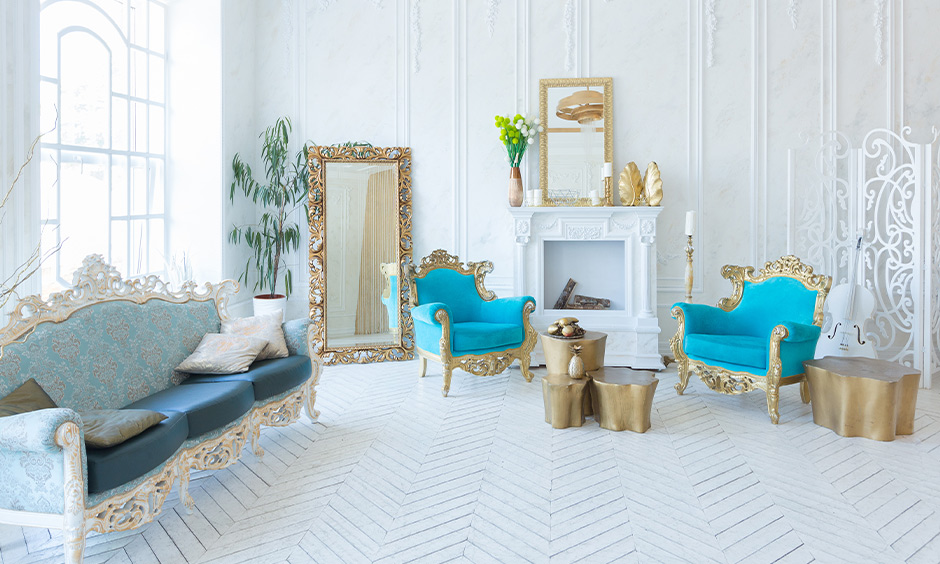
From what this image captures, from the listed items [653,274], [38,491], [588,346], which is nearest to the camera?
[38,491]

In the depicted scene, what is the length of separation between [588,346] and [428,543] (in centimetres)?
212

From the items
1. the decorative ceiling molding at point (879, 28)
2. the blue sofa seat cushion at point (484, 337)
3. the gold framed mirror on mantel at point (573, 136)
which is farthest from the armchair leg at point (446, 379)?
the decorative ceiling molding at point (879, 28)

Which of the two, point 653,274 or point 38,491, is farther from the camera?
point 653,274

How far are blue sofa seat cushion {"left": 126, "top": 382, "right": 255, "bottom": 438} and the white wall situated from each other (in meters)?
3.12

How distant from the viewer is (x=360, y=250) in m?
5.82

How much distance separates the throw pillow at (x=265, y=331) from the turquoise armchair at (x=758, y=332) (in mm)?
2879

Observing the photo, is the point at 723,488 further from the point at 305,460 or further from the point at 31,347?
the point at 31,347

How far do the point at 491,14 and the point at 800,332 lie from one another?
13.3 ft

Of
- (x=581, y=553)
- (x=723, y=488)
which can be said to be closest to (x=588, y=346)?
(x=723, y=488)

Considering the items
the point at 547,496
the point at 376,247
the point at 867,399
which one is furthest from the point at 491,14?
the point at 547,496

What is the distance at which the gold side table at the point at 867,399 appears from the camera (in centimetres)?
353

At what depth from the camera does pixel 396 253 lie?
5875mm

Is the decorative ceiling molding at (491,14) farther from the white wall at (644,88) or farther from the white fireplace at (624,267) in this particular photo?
the white fireplace at (624,267)

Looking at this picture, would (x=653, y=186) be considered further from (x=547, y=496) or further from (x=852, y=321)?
(x=547, y=496)
